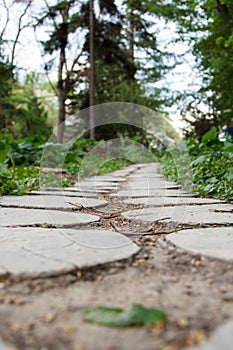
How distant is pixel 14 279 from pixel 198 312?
0.41 metres

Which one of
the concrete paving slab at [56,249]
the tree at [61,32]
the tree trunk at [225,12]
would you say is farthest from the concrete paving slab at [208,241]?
the tree at [61,32]

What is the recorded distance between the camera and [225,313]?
0.62 metres

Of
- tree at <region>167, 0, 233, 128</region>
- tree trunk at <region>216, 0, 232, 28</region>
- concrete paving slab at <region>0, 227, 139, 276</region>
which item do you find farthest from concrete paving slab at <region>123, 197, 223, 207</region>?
tree trunk at <region>216, 0, 232, 28</region>

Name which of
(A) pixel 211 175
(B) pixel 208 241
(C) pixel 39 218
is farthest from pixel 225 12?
(B) pixel 208 241

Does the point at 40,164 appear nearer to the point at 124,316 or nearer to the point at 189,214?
the point at 189,214

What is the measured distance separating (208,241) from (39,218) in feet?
2.63

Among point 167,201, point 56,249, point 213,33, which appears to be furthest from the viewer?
point 213,33

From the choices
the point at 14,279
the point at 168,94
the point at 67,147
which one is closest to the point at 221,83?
the point at 67,147

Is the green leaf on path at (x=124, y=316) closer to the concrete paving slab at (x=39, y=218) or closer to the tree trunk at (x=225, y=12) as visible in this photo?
the concrete paving slab at (x=39, y=218)

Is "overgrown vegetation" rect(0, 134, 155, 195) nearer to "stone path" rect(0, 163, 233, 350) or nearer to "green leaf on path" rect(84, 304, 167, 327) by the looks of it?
Answer: "stone path" rect(0, 163, 233, 350)

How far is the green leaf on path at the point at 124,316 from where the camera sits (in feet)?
1.93

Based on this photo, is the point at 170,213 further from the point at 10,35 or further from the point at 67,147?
the point at 10,35

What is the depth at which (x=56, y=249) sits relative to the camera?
1000mm

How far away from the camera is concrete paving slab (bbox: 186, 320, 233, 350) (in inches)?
19.7
